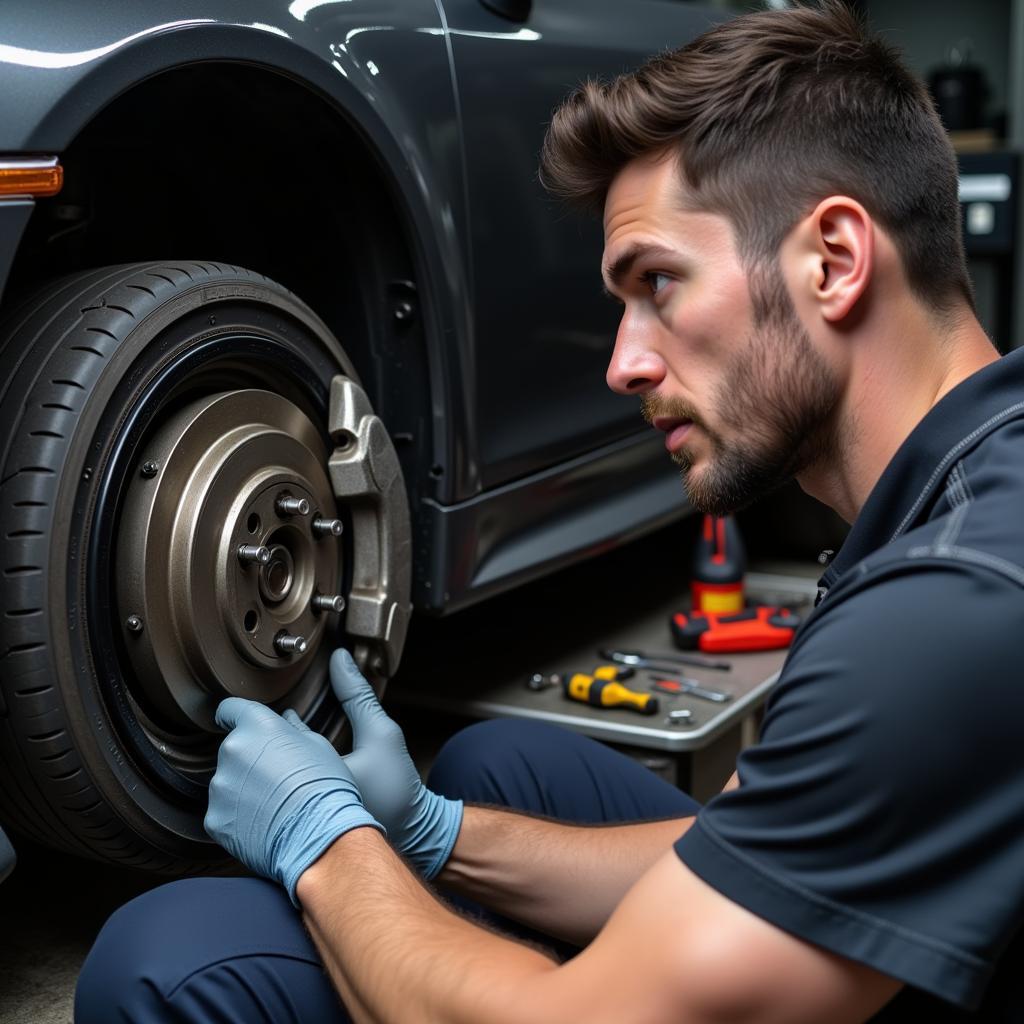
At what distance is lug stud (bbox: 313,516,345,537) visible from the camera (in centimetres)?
134

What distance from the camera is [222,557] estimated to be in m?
1.21

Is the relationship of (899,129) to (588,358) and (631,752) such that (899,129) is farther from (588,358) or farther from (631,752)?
(631,752)

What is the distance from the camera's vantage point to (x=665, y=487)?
2039 mm

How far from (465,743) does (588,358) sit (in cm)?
57

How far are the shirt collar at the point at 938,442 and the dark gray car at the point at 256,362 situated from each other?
575mm

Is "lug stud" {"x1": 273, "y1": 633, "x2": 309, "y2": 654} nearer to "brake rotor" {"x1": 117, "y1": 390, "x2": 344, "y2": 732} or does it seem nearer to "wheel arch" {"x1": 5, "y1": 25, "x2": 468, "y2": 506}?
"brake rotor" {"x1": 117, "y1": 390, "x2": 344, "y2": 732}

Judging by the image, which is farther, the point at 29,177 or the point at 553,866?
the point at 553,866

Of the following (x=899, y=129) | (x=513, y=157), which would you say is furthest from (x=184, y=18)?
(x=899, y=129)

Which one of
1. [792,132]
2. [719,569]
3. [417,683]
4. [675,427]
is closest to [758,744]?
[675,427]

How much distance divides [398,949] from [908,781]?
40cm

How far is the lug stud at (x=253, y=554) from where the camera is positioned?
1.23 meters

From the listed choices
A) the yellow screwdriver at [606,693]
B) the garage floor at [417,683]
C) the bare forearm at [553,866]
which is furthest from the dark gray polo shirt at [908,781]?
the yellow screwdriver at [606,693]

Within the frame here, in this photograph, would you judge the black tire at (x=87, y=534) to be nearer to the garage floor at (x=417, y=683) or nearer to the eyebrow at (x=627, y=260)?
the garage floor at (x=417, y=683)

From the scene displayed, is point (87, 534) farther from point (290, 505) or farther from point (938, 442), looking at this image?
point (938, 442)
